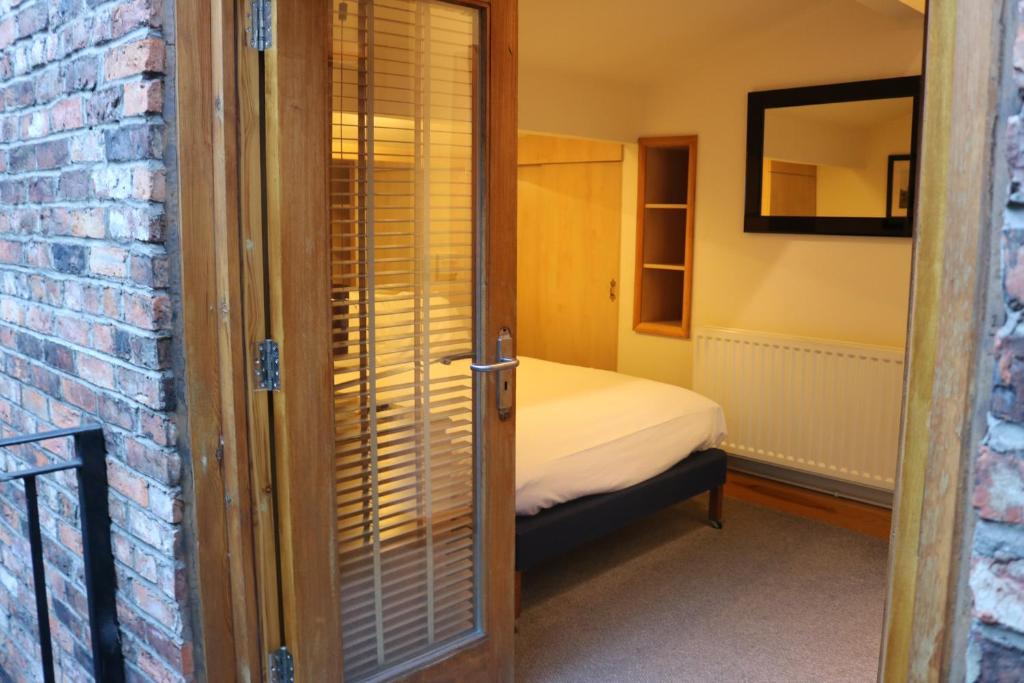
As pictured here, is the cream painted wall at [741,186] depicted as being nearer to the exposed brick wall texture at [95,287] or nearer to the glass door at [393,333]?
the glass door at [393,333]

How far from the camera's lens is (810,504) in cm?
443

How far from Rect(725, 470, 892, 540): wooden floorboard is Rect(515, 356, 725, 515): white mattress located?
0.63 metres

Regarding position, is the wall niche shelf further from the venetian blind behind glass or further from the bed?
the venetian blind behind glass

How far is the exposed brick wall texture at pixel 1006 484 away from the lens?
891mm

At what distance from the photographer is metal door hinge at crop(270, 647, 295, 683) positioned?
2000mm

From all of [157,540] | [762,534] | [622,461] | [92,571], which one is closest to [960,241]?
[157,540]

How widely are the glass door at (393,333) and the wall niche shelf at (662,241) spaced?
2.94 meters

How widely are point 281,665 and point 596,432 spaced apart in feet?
5.89

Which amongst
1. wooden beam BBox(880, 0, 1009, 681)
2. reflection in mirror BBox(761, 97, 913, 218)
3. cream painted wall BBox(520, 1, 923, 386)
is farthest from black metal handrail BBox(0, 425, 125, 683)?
reflection in mirror BBox(761, 97, 913, 218)

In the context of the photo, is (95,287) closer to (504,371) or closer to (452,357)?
(452,357)

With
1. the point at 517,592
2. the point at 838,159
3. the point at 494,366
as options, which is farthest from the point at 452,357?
the point at 838,159

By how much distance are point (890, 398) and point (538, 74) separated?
7.84ft

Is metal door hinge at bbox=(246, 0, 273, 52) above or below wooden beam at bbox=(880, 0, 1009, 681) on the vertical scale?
above

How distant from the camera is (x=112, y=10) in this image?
1.84m
